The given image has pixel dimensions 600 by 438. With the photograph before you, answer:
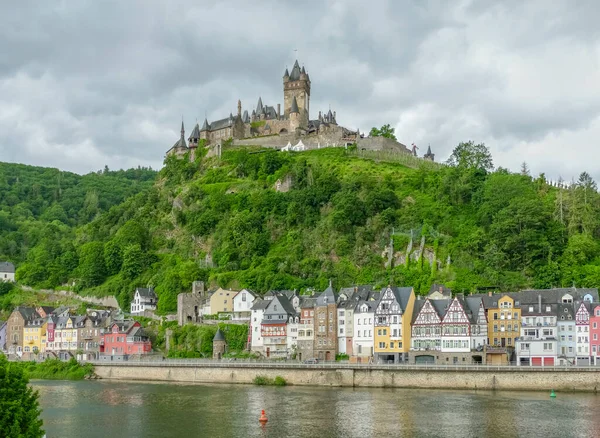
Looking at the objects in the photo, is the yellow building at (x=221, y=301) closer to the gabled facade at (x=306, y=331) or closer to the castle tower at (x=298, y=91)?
the gabled facade at (x=306, y=331)

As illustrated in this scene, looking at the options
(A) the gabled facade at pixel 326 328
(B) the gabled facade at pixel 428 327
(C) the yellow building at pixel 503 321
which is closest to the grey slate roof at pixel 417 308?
(B) the gabled facade at pixel 428 327

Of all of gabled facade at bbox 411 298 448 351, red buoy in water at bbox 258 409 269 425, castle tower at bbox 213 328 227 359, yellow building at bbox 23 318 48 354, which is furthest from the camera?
yellow building at bbox 23 318 48 354

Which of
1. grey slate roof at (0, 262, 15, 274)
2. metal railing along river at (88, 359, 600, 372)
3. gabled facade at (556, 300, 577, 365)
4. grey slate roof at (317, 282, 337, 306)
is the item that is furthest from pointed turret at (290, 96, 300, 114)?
gabled facade at (556, 300, 577, 365)

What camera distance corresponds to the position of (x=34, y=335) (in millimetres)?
102625

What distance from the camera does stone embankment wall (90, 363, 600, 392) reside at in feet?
203

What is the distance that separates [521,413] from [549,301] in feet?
80.1

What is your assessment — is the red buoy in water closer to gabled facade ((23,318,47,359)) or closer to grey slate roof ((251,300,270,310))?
grey slate roof ((251,300,270,310))

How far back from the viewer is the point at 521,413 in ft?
168

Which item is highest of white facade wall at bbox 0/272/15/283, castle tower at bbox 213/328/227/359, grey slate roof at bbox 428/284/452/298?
white facade wall at bbox 0/272/15/283

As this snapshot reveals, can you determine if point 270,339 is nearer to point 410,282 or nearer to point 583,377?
point 410,282

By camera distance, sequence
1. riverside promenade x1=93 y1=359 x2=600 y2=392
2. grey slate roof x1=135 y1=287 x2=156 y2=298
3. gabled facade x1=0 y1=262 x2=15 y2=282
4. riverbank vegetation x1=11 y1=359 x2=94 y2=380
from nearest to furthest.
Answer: riverside promenade x1=93 y1=359 x2=600 y2=392
riverbank vegetation x1=11 y1=359 x2=94 y2=380
grey slate roof x1=135 y1=287 x2=156 y2=298
gabled facade x1=0 y1=262 x2=15 y2=282

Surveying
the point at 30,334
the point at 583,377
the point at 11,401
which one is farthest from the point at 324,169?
the point at 11,401

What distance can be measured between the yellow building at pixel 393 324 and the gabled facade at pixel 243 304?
1841 cm

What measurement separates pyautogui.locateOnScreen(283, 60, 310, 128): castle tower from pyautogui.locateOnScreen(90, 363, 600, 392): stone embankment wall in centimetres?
6986
